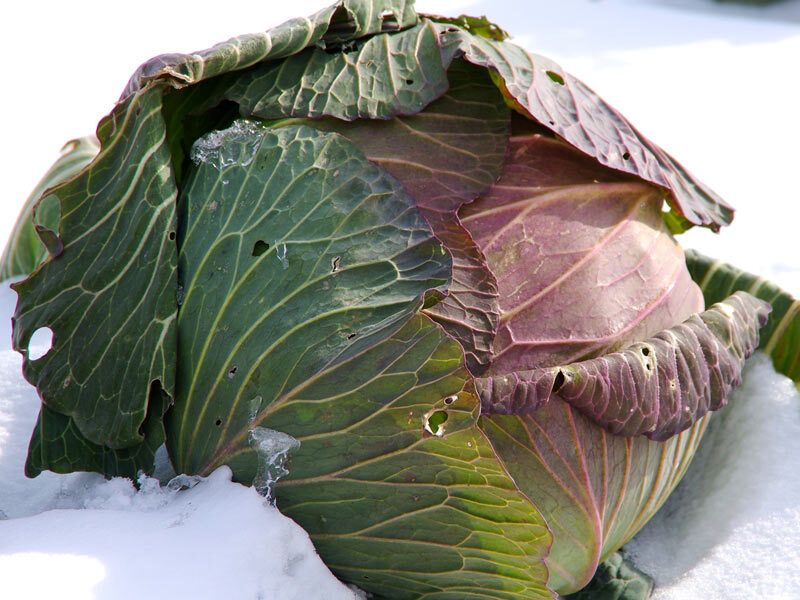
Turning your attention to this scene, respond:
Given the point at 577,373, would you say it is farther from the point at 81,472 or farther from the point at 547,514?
the point at 81,472

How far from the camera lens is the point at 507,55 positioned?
159 cm

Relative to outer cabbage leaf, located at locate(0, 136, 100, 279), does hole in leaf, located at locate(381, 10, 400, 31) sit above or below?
above

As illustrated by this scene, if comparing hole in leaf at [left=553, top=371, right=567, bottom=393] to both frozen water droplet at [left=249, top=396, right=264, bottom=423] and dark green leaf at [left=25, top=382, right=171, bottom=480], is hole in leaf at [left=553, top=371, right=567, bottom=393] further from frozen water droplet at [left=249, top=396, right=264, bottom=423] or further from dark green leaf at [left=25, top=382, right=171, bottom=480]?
dark green leaf at [left=25, top=382, right=171, bottom=480]

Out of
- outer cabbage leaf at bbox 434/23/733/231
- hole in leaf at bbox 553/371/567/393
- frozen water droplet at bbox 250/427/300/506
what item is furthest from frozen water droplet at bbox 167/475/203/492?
outer cabbage leaf at bbox 434/23/733/231

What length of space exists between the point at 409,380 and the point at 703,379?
2.34 feet

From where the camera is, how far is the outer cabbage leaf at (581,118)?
1.51 meters

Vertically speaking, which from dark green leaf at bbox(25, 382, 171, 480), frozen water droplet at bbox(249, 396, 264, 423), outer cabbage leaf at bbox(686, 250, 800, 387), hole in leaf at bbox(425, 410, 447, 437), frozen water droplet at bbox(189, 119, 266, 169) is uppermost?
frozen water droplet at bbox(189, 119, 266, 169)

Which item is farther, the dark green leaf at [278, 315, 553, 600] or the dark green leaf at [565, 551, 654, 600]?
the dark green leaf at [565, 551, 654, 600]

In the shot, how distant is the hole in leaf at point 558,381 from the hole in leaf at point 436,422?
24cm

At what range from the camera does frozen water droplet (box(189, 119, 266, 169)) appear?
1.48 metres

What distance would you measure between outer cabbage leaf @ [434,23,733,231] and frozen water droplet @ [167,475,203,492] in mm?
964

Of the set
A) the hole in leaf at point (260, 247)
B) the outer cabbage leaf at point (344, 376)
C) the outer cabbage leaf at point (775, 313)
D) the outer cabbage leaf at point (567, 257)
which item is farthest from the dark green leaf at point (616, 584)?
the hole in leaf at point (260, 247)

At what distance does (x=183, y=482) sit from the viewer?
1.42 m

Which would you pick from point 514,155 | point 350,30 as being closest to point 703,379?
point 514,155
